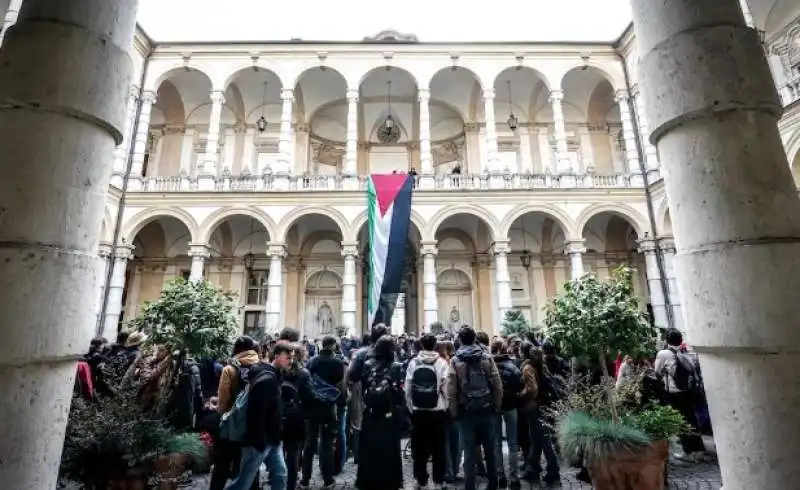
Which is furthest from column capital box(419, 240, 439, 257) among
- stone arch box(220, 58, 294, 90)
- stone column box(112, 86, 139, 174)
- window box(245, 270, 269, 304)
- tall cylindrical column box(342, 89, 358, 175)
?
stone column box(112, 86, 139, 174)

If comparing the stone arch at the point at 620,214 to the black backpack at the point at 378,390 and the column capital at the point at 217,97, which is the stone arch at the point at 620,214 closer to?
the black backpack at the point at 378,390

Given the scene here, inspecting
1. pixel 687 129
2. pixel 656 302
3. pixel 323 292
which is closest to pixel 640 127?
pixel 656 302

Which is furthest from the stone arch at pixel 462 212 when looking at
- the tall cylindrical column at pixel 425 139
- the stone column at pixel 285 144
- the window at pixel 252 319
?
the window at pixel 252 319

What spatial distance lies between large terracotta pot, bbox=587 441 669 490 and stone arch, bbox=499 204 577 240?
11792 mm

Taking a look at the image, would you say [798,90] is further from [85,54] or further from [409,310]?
[85,54]

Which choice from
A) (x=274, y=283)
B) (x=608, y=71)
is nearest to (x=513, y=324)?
(x=274, y=283)

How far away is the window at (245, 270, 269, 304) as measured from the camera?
1809cm

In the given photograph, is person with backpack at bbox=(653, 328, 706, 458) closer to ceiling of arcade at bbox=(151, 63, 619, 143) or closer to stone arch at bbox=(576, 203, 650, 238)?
stone arch at bbox=(576, 203, 650, 238)

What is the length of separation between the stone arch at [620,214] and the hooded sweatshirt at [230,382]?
1383 centimetres

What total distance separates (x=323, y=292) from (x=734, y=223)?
695 inches

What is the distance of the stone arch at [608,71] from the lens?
1708 centimetres

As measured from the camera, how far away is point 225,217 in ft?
50.0

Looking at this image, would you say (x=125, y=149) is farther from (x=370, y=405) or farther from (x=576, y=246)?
(x=576, y=246)

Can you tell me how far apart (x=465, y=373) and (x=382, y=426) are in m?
1.03
